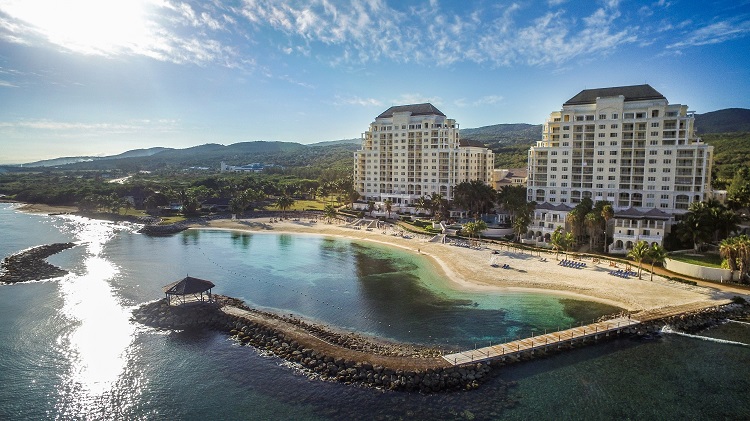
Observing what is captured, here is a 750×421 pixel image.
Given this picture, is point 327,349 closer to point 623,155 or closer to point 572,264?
point 572,264

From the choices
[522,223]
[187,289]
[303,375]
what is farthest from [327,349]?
[522,223]

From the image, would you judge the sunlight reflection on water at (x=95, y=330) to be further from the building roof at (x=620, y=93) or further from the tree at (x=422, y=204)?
the building roof at (x=620, y=93)

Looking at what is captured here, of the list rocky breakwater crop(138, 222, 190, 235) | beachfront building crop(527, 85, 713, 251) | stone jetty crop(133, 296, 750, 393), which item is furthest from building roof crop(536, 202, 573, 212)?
rocky breakwater crop(138, 222, 190, 235)

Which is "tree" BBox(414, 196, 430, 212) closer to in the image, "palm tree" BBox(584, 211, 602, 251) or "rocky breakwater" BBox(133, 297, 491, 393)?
"palm tree" BBox(584, 211, 602, 251)

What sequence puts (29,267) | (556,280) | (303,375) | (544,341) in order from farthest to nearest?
(29,267) → (556,280) → (544,341) → (303,375)

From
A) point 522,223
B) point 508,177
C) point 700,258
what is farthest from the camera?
point 508,177

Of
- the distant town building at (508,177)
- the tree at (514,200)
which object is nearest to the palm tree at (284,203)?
the tree at (514,200)
